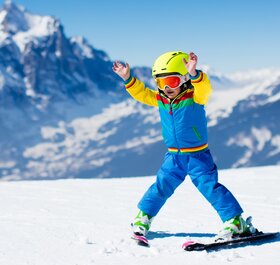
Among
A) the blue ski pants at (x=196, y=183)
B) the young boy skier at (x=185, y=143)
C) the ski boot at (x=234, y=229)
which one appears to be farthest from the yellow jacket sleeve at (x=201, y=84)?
the ski boot at (x=234, y=229)

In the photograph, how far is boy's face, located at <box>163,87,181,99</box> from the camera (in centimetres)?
434

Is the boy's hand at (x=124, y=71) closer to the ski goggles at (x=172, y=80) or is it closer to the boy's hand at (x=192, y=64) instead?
the ski goggles at (x=172, y=80)

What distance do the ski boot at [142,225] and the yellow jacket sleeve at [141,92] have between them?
1181mm

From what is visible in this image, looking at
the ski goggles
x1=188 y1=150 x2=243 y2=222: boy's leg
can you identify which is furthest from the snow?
the ski goggles

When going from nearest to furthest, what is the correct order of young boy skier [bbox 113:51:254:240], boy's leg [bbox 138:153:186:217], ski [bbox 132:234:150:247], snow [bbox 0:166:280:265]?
snow [bbox 0:166:280:265] → ski [bbox 132:234:150:247] → young boy skier [bbox 113:51:254:240] → boy's leg [bbox 138:153:186:217]

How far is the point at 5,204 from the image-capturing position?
19.8ft

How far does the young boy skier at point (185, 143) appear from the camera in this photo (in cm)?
421

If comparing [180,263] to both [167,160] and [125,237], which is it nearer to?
[125,237]

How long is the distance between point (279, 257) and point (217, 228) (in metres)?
1.36

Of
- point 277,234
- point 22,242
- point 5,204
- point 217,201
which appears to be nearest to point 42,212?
point 5,204

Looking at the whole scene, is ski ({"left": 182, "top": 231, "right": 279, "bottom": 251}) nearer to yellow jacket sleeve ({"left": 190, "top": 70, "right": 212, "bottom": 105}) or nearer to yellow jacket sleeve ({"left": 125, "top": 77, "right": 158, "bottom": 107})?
yellow jacket sleeve ({"left": 190, "top": 70, "right": 212, "bottom": 105})

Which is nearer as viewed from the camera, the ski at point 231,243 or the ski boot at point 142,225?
the ski at point 231,243

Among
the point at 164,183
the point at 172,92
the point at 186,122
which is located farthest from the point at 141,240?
the point at 172,92

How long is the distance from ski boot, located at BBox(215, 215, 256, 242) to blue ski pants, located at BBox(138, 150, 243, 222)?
2.2 inches
